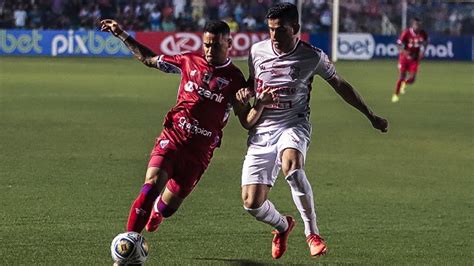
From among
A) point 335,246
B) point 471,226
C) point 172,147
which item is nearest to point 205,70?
point 172,147

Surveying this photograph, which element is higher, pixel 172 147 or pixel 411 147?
pixel 172 147

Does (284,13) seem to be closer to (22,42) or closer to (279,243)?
(279,243)

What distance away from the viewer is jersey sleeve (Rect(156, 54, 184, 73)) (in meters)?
9.00

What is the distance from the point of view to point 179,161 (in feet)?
28.3

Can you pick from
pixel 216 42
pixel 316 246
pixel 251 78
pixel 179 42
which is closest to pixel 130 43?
pixel 216 42

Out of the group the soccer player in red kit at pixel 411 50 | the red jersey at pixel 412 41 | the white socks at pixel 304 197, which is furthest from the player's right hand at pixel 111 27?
the red jersey at pixel 412 41

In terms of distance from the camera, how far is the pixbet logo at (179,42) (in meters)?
46.4

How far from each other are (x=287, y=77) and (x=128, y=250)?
2227mm

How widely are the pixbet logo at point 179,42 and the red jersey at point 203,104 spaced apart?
37.5 meters

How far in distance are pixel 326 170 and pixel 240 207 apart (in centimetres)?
359

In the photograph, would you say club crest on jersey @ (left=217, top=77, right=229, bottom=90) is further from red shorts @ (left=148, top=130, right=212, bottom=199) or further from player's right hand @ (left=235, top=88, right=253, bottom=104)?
red shorts @ (left=148, top=130, right=212, bottom=199)

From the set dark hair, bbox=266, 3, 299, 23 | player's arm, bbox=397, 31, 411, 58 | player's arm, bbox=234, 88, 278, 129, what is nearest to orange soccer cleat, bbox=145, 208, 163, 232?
player's arm, bbox=234, 88, 278, 129

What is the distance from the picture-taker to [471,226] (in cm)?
1084

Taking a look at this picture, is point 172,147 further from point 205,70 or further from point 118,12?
point 118,12
